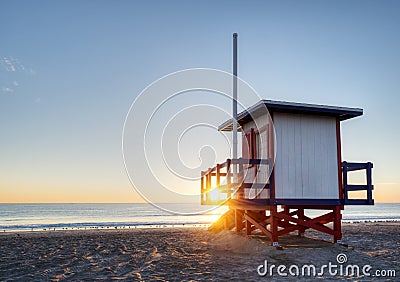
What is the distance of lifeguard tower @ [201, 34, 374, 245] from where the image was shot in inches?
502

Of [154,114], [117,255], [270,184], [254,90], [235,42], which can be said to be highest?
[235,42]

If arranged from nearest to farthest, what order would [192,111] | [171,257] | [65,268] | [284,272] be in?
[284,272], [65,268], [171,257], [192,111]

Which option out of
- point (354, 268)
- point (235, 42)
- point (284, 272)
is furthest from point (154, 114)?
point (354, 268)

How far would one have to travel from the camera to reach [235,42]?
595 inches

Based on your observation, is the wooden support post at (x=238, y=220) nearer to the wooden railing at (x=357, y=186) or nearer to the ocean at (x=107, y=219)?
the wooden railing at (x=357, y=186)

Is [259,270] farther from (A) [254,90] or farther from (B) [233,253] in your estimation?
(A) [254,90]

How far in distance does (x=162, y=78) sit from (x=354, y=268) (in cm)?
778

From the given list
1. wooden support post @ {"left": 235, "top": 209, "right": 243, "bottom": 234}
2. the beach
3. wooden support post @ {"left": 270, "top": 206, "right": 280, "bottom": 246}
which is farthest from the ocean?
wooden support post @ {"left": 270, "top": 206, "right": 280, "bottom": 246}

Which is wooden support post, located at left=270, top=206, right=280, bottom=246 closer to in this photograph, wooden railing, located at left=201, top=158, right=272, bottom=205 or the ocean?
wooden railing, located at left=201, top=158, right=272, bottom=205

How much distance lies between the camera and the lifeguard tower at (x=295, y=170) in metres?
12.7

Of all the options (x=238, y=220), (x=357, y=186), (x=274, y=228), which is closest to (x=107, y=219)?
(x=238, y=220)

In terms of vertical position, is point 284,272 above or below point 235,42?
below

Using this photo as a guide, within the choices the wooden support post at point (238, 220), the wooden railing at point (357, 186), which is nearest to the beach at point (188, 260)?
the wooden support post at point (238, 220)

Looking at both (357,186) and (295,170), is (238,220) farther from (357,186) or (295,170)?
(357,186)
